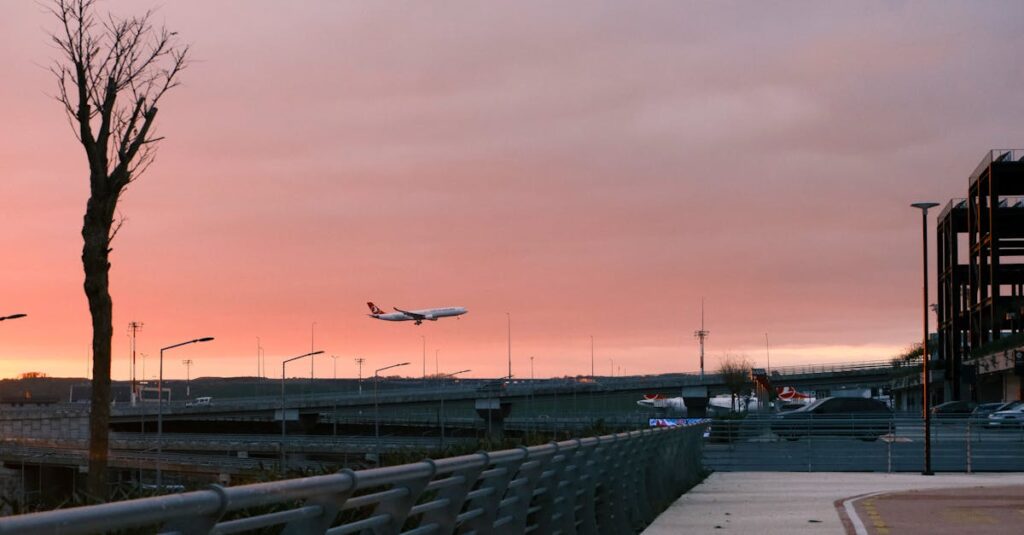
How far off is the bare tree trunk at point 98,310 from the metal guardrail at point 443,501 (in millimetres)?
12115

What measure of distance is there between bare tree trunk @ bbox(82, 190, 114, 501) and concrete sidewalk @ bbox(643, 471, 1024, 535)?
12436 mm

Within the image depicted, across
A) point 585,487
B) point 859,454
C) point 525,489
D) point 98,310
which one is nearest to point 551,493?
point 525,489

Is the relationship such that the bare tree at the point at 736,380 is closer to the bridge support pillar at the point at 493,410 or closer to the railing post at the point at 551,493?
the bridge support pillar at the point at 493,410

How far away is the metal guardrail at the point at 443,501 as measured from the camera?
5.03 m

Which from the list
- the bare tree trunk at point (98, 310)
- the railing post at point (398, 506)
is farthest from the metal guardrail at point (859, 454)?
the railing post at point (398, 506)

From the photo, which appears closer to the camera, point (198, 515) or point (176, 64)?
point (198, 515)

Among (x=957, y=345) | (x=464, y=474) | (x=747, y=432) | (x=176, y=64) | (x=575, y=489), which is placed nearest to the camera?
(x=464, y=474)

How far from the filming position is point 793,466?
136 feet

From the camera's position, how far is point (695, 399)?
176000 millimetres

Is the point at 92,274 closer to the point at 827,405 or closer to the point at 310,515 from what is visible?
the point at 310,515

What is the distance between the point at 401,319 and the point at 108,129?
144 metres

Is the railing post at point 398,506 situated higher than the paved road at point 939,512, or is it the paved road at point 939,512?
the railing post at point 398,506

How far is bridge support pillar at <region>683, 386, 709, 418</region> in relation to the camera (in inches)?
6829

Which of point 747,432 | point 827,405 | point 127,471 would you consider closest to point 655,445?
point 747,432
